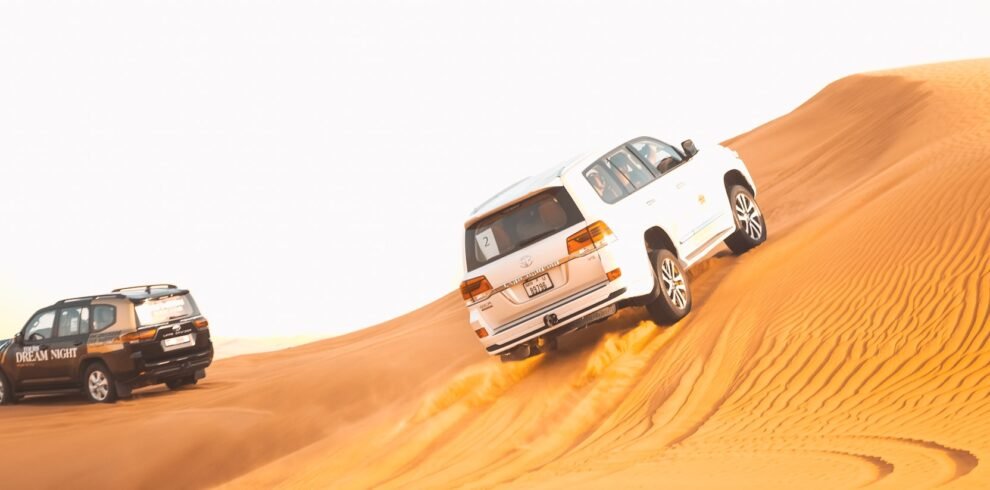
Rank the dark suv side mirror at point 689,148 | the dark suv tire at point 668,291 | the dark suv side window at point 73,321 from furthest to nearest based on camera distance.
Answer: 1. the dark suv side window at point 73,321
2. the dark suv side mirror at point 689,148
3. the dark suv tire at point 668,291

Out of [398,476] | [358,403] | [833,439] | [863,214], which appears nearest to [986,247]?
[863,214]

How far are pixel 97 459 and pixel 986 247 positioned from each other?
10.6 m

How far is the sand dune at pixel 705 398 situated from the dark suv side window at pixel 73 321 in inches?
46.9

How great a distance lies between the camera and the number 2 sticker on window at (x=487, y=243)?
10.1 m

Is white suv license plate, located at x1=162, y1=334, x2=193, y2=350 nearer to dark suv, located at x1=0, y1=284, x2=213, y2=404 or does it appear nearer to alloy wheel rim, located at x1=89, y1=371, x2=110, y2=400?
dark suv, located at x1=0, y1=284, x2=213, y2=404

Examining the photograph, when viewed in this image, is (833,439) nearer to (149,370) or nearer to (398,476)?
(398,476)

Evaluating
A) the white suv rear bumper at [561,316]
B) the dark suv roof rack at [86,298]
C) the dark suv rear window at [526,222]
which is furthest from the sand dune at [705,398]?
the dark suv roof rack at [86,298]

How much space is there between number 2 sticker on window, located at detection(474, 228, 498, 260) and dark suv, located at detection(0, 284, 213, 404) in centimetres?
844

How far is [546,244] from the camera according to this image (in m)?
9.91

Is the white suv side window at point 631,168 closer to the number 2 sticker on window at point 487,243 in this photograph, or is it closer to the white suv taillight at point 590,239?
the white suv taillight at point 590,239

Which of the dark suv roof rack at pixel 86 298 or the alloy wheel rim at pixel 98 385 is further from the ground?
the dark suv roof rack at pixel 86 298

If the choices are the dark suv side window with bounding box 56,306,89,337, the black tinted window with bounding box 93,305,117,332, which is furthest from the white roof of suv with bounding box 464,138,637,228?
the dark suv side window with bounding box 56,306,89,337

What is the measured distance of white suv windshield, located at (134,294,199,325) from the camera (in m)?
16.9

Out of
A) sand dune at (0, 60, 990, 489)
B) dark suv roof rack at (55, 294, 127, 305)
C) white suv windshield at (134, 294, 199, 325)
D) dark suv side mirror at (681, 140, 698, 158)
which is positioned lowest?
sand dune at (0, 60, 990, 489)
